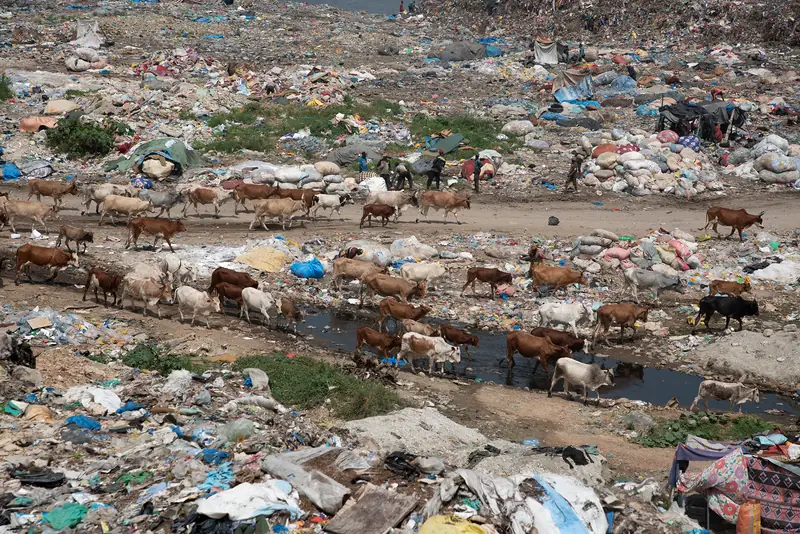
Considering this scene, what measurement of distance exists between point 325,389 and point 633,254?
973 cm

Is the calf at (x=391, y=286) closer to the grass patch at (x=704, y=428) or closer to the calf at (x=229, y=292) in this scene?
the calf at (x=229, y=292)

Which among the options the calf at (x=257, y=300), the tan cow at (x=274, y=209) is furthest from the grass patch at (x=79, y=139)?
the calf at (x=257, y=300)

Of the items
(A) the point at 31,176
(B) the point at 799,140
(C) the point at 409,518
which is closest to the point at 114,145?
(A) the point at 31,176

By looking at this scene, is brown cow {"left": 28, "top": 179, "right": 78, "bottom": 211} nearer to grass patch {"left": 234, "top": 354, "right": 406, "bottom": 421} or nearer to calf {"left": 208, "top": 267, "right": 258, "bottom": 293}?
calf {"left": 208, "top": 267, "right": 258, "bottom": 293}

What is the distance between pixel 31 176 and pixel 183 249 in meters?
8.26

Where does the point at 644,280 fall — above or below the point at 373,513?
below

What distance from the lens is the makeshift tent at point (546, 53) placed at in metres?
40.6

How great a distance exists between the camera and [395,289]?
16641 millimetres

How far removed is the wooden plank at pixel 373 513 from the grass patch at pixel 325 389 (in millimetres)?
3056

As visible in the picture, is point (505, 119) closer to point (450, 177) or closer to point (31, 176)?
point (450, 177)

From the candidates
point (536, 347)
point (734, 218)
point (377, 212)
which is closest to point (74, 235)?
point (377, 212)

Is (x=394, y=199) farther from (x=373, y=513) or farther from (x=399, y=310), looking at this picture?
(x=373, y=513)

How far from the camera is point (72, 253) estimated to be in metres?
17.5

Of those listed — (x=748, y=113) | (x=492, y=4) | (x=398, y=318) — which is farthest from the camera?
(x=492, y=4)
